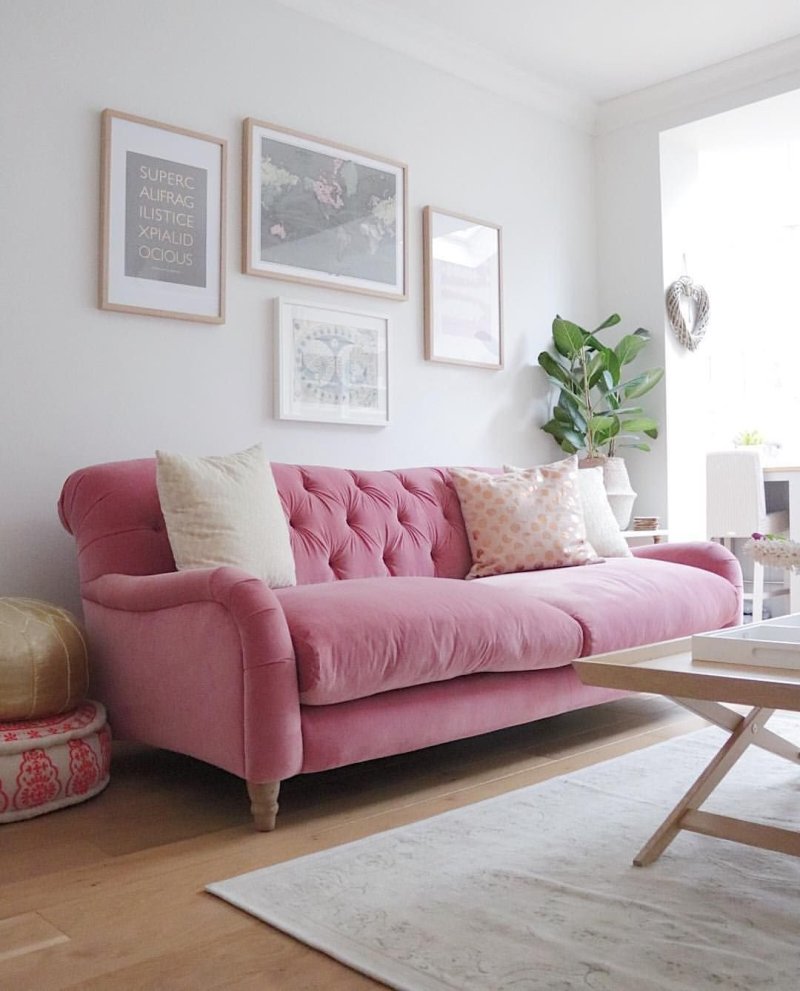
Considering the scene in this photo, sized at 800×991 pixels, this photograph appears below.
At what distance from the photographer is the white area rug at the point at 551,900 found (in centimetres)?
144

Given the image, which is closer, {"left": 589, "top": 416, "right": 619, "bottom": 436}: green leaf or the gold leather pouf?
the gold leather pouf

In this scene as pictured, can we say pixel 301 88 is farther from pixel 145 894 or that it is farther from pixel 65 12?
pixel 145 894

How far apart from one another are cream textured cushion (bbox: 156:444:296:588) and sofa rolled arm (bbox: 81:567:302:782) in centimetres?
18

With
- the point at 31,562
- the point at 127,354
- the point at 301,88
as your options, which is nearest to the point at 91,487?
the point at 31,562

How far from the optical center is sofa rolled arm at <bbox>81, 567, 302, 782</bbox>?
2.11 metres

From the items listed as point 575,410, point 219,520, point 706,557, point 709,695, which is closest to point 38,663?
point 219,520

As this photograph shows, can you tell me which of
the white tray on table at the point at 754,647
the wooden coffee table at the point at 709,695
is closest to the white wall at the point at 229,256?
the wooden coffee table at the point at 709,695

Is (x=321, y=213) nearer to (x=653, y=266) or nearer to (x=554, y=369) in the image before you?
A: (x=554, y=369)

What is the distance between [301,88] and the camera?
12.3 feet

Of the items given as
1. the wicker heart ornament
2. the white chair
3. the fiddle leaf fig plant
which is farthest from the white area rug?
the wicker heart ornament

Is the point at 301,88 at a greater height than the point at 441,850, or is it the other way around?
the point at 301,88

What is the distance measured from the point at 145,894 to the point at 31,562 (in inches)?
57.2

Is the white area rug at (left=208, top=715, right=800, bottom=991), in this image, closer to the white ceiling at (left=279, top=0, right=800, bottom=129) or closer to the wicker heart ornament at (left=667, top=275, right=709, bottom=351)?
the wicker heart ornament at (left=667, top=275, right=709, bottom=351)

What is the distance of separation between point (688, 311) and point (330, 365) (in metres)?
2.15
